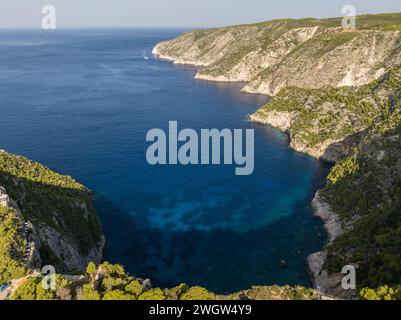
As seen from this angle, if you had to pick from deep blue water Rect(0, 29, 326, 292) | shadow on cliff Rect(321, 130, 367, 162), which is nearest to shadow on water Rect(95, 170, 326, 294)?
deep blue water Rect(0, 29, 326, 292)

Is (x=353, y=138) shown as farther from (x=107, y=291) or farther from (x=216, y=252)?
(x=107, y=291)

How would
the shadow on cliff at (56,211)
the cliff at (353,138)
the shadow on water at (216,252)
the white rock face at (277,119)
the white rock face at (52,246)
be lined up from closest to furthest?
the white rock face at (52,246) < the shadow on cliff at (56,211) < the cliff at (353,138) < the shadow on water at (216,252) < the white rock face at (277,119)

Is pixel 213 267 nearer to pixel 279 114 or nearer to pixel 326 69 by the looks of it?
pixel 279 114

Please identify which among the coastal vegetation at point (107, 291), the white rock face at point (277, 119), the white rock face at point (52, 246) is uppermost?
the white rock face at point (277, 119)

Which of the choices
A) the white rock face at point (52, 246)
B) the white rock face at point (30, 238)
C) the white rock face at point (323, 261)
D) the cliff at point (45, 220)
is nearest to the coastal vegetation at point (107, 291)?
the cliff at point (45, 220)

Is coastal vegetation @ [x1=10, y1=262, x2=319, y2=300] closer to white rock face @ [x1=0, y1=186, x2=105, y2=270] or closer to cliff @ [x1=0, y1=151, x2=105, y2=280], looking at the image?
cliff @ [x1=0, y1=151, x2=105, y2=280]

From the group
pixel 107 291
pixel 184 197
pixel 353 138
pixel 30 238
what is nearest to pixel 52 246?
Answer: pixel 30 238

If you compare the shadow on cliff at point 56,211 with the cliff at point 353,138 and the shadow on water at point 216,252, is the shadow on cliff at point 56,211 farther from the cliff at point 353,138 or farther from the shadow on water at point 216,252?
the cliff at point 353,138

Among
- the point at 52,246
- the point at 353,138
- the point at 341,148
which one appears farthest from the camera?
the point at 341,148
